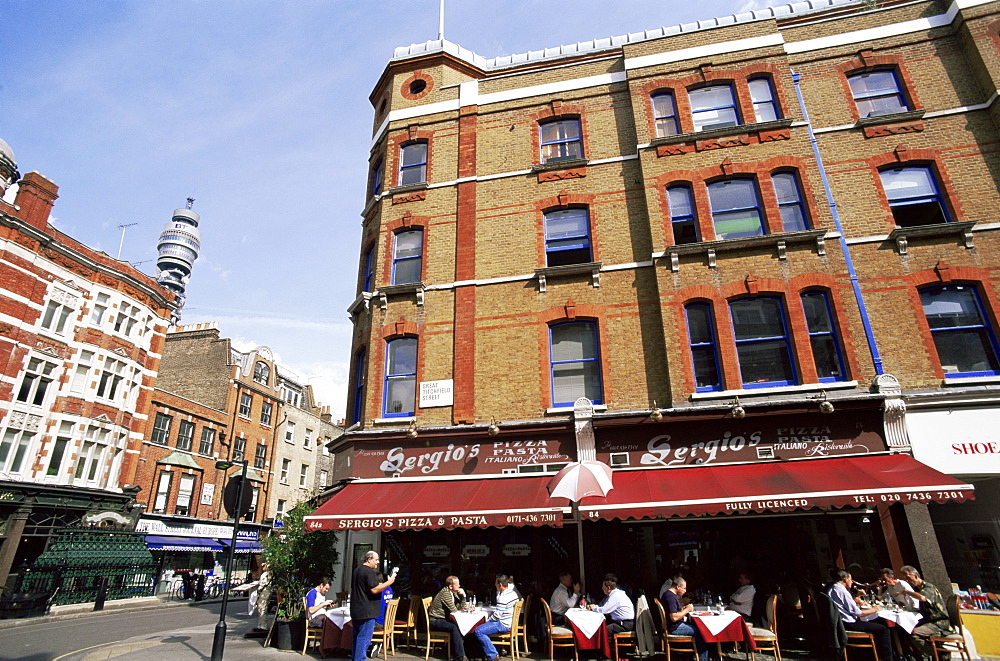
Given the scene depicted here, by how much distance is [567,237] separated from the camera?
49.2 ft

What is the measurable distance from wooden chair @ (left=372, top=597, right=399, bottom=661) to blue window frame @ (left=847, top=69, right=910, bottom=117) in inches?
648

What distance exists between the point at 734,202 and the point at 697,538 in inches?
324

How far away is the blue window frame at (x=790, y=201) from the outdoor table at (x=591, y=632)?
10.1 meters

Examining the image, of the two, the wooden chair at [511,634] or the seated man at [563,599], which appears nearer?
the wooden chair at [511,634]

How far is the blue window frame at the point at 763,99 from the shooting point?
14734 mm

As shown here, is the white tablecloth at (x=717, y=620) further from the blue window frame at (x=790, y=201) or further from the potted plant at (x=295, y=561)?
the blue window frame at (x=790, y=201)

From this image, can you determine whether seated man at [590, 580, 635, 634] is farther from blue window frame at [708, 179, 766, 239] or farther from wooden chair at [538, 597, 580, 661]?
blue window frame at [708, 179, 766, 239]

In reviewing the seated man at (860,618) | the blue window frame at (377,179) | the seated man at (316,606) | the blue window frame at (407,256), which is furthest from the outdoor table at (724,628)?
the blue window frame at (377,179)

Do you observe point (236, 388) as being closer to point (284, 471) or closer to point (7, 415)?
point (284, 471)

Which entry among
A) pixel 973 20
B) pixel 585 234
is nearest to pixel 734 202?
pixel 585 234

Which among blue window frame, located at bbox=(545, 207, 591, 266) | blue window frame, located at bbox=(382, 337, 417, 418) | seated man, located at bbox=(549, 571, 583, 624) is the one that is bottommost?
seated man, located at bbox=(549, 571, 583, 624)

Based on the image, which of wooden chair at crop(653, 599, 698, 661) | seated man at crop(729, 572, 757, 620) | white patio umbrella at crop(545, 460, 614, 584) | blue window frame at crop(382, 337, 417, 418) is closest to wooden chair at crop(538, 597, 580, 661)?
wooden chair at crop(653, 599, 698, 661)

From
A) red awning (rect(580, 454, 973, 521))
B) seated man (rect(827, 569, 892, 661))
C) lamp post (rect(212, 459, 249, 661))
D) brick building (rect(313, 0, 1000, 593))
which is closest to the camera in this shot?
seated man (rect(827, 569, 892, 661))

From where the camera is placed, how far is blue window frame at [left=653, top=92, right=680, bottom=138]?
49.8ft
